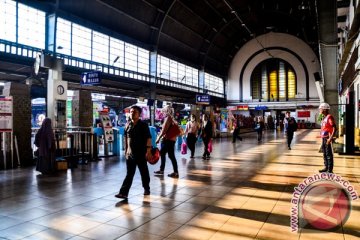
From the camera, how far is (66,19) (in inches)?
704

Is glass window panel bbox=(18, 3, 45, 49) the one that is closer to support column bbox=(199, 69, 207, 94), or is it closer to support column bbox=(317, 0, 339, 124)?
support column bbox=(317, 0, 339, 124)

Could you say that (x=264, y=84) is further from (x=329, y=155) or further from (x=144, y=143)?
(x=144, y=143)

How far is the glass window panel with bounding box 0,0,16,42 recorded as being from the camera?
14.2m

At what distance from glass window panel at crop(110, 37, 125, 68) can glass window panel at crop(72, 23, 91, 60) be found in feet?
7.38

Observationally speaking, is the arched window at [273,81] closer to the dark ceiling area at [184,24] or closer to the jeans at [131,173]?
the dark ceiling area at [184,24]

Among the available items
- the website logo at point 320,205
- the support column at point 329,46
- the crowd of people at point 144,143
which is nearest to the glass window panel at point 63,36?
the crowd of people at point 144,143

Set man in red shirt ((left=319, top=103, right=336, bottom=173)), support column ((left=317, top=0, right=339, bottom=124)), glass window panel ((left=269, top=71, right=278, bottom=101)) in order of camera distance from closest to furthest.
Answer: man in red shirt ((left=319, top=103, right=336, bottom=173)) → support column ((left=317, top=0, right=339, bottom=124)) → glass window panel ((left=269, top=71, right=278, bottom=101))

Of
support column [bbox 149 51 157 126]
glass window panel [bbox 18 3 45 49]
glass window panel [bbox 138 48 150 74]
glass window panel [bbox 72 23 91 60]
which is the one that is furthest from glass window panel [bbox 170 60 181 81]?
glass window panel [bbox 18 3 45 49]

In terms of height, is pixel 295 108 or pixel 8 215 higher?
pixel 295 108

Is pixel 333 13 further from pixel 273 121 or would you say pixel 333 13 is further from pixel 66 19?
pixel 273 121

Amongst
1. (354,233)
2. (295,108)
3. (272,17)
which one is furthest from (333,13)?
(295,108)

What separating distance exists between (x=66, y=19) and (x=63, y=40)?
1.15 metres

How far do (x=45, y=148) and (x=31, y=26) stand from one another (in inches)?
416

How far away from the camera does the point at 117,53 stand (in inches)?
902
